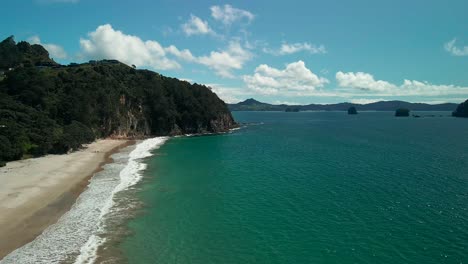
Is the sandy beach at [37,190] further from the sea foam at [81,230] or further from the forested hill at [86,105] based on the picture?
the forested hill at [86,105]

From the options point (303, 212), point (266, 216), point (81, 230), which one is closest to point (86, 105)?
point (81, 230)

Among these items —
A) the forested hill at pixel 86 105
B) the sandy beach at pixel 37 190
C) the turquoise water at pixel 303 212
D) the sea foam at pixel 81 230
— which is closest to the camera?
the sea foam at pixel 81 230

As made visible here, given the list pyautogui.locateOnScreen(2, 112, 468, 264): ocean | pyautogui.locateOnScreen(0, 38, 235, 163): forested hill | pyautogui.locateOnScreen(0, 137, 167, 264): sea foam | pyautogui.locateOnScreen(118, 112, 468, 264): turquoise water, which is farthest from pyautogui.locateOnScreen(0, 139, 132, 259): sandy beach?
pyautogui.locateOnScreen(118, 112, 468, 264): turquoise water

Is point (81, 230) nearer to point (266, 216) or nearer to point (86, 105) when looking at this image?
point (266, 216)

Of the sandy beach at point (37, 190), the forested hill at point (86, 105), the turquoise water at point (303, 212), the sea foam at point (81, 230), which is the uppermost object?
the forested hill at point (86, 105)

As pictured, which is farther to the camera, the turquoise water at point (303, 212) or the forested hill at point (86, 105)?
the forested hill at point (86, 105)

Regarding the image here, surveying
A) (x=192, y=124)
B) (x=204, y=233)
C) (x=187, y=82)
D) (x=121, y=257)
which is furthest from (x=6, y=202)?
(x=187, y=82)

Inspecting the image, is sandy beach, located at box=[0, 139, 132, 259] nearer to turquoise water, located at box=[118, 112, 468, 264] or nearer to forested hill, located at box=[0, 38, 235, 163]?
forested hill, located at box=[0, 38, 235, 163]

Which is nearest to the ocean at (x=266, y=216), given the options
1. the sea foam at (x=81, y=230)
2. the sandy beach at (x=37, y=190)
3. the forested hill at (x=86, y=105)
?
the sea foam at (x=81, y=230)
